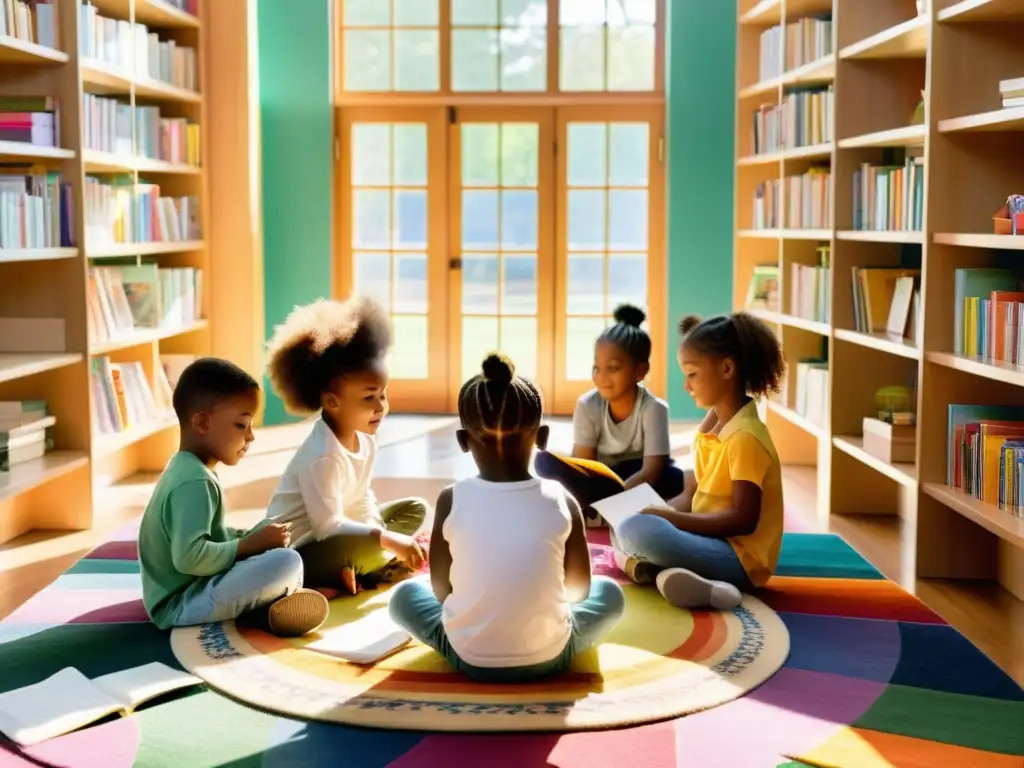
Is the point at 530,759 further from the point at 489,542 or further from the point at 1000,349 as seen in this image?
the point at 1000,349

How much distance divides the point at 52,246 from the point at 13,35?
69 centimetres

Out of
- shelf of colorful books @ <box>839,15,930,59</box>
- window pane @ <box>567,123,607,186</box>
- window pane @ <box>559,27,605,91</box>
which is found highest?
window pane @ <box>559,27,605,91</box>

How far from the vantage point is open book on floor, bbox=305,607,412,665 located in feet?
9.20

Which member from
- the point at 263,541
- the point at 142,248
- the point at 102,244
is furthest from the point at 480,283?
the point at 263,541

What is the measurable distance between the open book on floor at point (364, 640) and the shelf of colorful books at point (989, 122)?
195 centimetres

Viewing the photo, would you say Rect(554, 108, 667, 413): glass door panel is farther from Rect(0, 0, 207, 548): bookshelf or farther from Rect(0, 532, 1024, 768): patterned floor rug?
Rect(0, 532, 1024, 768): patterned floor rug

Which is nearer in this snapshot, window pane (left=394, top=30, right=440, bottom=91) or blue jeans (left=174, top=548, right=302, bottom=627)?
blue jeans (left=174, top=548, right=302, bottom=627)

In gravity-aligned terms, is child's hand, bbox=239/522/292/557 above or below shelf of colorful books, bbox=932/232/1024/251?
below

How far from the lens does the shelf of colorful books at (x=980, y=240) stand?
323cm

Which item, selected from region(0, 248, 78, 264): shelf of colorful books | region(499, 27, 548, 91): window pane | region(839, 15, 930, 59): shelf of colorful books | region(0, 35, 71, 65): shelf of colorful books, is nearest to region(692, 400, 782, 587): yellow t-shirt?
region(839, 15, 930, 59): shelf of colorful books

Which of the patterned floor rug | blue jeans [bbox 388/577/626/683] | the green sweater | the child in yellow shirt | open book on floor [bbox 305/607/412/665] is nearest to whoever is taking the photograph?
the patterned floor rug

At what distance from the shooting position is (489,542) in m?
2.53

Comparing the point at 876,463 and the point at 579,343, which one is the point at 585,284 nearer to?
the point at 579,343

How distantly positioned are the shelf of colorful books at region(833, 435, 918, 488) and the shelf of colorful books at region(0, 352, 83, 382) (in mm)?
2680
